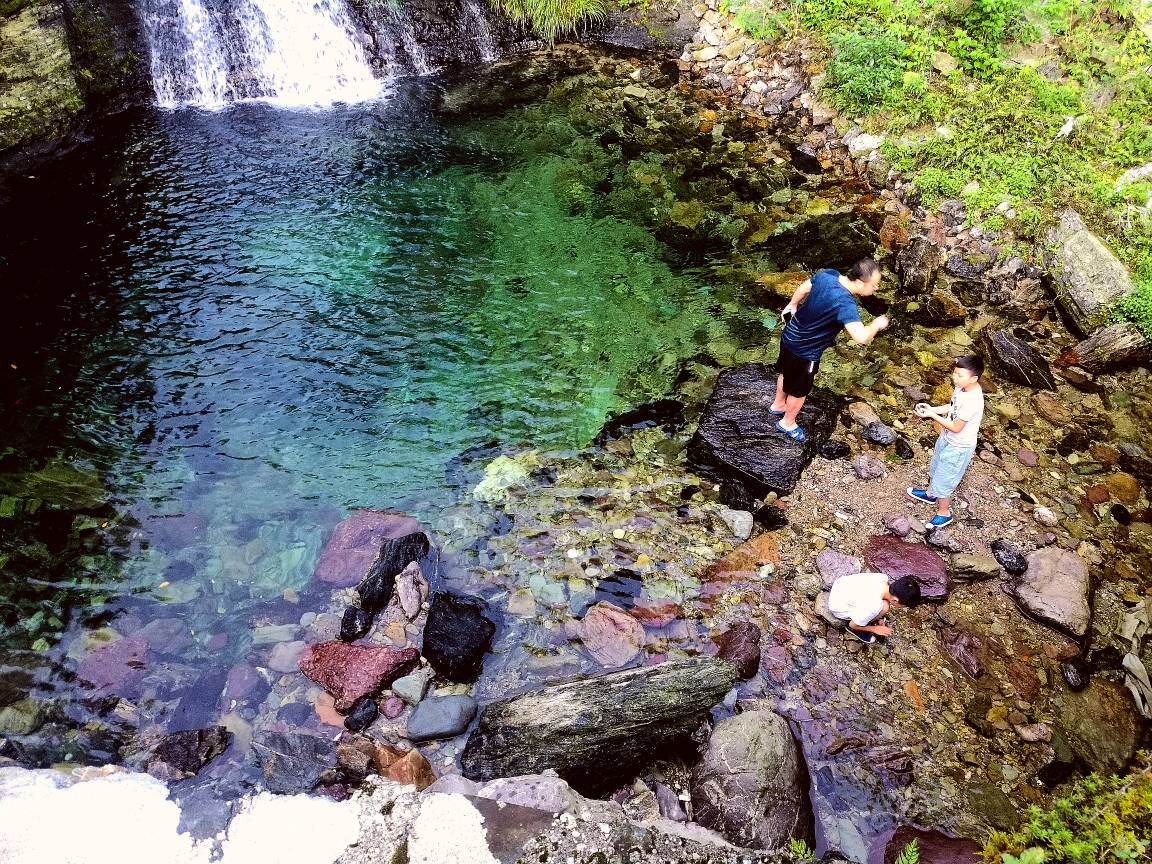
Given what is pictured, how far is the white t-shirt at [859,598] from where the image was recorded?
18.2 feet

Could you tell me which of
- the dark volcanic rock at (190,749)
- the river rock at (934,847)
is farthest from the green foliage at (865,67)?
the dark volcanic rock at (190,749)

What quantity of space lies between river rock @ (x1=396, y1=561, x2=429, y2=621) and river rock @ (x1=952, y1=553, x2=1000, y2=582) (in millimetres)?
5152

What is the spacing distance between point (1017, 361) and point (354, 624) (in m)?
8.55

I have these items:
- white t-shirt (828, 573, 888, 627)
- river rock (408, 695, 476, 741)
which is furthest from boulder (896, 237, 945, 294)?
river rock (408, 695, 476, 741)

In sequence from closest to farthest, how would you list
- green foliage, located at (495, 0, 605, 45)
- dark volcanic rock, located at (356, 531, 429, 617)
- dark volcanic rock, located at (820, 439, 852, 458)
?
dark volcanic rock, located at (356, 531, 429, 617), dark volcanic rock, located at (820, 439, 852, 458), green foliage, located at (495, 0, 605, 45)

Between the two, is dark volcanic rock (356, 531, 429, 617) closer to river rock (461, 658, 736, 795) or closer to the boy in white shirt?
river rock (461, 658, 736, 795)

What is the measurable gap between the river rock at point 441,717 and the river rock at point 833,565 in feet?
11.4

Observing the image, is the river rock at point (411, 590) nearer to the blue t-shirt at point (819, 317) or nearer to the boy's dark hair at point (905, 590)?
the boy's dark hair at point (905, 590)

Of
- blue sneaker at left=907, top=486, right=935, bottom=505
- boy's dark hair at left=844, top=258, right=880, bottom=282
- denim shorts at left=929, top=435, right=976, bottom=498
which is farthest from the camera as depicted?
blue sneaker at left=907, top=486, right=935, bottom=505

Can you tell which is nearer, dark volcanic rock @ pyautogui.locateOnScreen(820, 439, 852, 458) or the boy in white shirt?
the boy in white shirt

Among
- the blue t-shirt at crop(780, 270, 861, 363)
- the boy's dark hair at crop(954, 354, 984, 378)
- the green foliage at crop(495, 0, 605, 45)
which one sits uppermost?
the green foliage at crop(495, 0, 605, 45)

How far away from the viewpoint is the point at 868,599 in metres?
5.56

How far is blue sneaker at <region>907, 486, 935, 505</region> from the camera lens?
6.95 meters

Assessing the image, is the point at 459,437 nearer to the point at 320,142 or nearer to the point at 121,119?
the point at 320,142
